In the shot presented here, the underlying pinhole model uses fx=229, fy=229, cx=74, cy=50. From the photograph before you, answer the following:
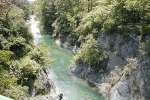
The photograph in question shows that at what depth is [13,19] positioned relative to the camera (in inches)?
1326

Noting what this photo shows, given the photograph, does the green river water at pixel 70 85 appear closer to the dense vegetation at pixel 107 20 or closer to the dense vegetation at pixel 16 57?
the dense vegetation at pixel 107 20

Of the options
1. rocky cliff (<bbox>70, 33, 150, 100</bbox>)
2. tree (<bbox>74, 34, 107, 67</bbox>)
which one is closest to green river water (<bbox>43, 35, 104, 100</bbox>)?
rocky cliff (<bbox>70, 33, 150, 100</bbox>)

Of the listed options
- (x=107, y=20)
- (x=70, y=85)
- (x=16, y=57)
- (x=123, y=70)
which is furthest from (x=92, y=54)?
(x=16, y=57)

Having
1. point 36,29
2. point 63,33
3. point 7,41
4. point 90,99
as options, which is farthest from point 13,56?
point 36,29

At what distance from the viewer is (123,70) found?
87.1 ft

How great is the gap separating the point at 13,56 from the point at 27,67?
3.71 metres

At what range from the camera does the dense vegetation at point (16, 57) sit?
21.1 metres

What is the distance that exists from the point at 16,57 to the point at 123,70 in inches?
507

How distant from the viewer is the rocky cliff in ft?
80.4

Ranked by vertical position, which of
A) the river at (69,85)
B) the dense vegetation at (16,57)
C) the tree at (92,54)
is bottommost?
the river at (69,85)

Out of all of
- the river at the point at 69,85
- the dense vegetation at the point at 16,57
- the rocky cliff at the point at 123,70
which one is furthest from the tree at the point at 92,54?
the dense vegetation at the point at 16,57

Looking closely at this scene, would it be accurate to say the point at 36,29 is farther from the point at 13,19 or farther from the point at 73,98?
the point at 73,98

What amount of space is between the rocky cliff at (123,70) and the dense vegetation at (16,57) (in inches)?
295

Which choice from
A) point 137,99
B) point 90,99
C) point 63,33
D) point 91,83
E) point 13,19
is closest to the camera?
point 137,99
